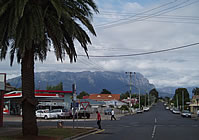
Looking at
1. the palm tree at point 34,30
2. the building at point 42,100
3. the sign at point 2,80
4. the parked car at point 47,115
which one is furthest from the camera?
the building at point 42,100

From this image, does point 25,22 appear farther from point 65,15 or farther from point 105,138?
point 105,138

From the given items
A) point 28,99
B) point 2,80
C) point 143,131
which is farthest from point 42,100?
point 28,99

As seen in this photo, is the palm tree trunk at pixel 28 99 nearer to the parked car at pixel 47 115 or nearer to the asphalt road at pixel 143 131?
the asphalt road at pixel 143 131

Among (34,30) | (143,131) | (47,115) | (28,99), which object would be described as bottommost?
(47,115)

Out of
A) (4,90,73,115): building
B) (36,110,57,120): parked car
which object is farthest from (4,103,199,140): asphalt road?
(4,90,73,115): building

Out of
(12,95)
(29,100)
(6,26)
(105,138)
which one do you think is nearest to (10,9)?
(6,26)

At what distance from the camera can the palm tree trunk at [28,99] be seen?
1642 centimetres

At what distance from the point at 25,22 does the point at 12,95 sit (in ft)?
156

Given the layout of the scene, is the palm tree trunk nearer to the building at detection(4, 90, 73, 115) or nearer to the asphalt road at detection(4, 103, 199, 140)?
the asphalt road at detection(4, 103, 199, 140)

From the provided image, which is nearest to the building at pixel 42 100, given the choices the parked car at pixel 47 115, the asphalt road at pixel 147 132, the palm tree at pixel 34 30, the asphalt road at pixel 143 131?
the parked car at pixel 47 115

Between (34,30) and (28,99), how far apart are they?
3805 mm

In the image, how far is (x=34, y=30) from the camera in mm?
15406

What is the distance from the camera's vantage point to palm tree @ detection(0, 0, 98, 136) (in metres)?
15.3

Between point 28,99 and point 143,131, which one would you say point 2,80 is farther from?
point 143,131
